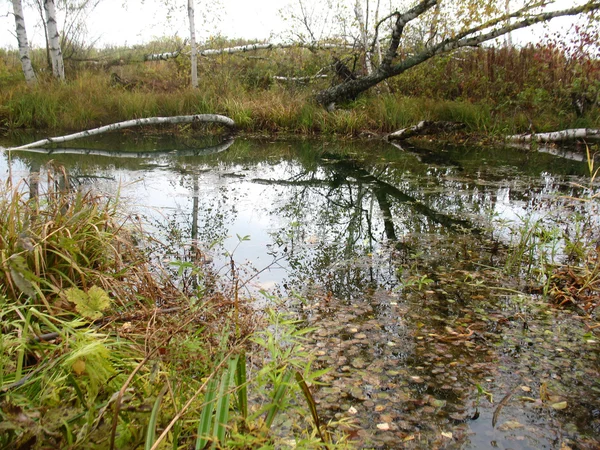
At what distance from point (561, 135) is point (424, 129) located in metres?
2.86

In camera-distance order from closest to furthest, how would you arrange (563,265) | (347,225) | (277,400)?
1. (277,400)
2. (563,265)
3. (347,225)

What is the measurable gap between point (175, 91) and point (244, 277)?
10797mm

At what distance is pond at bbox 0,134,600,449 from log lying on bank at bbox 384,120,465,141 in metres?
2.77

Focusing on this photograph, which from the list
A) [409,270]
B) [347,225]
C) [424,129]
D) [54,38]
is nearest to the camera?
[409,270]

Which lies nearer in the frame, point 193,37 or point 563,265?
point 563,265

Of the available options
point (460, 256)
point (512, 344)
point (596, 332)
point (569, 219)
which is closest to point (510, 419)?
point (512, 344)

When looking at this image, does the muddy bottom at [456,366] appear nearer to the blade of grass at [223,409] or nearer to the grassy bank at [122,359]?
the grassy bank at [122,359]

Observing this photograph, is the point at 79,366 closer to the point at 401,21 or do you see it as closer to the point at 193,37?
the point at 401,21

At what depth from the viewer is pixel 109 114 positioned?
11.7 metres

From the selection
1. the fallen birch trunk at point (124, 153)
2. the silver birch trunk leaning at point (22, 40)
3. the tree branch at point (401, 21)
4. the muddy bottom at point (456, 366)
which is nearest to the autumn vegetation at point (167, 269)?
the muddy bottom at point (456, 366)

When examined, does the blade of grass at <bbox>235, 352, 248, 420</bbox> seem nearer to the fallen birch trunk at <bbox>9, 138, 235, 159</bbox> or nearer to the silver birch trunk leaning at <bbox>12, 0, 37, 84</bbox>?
the fallen birch trunk at <bbox>9, 138, 235, 159</bbox>

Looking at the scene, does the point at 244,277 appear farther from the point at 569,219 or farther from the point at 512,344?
the point at 569,219

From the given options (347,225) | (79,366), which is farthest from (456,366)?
(347,225)

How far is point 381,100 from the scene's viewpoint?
38.7 ft
